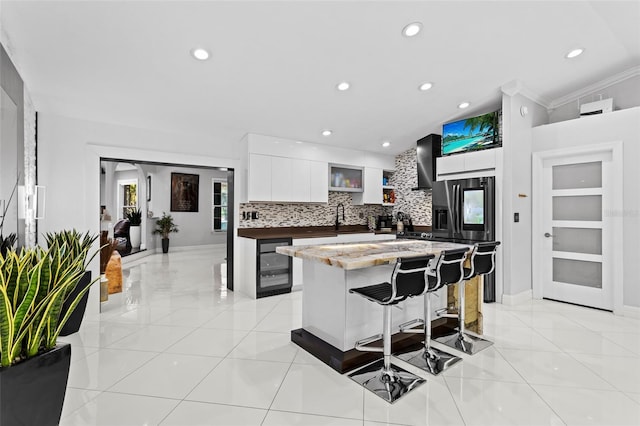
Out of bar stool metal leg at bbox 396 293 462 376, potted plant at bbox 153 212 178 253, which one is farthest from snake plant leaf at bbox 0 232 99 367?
potted plant at bbox 153 212 178 253

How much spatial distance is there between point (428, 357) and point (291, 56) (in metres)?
2.93

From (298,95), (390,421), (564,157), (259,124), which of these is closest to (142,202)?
(259,124)

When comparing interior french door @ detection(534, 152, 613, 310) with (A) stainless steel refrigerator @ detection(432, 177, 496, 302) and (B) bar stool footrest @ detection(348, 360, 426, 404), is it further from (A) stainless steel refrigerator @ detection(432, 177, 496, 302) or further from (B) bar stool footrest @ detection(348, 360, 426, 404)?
(B) bar stool footrest @ detection(348, 360, 426, 404)

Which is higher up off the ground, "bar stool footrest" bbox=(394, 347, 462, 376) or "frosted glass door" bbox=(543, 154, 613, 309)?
"frosted glass door" bbox=(543, 154, 613, 309)

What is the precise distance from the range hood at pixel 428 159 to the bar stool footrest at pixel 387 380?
11.3 ft

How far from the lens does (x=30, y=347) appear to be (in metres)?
1.24

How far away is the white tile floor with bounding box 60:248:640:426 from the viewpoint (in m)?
1.83

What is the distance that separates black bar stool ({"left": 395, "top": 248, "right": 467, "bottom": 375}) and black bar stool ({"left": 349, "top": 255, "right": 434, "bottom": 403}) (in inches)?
6.6

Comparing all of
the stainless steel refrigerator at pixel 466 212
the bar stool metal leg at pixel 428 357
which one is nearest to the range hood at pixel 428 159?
the stainless steel refrigerator at pixel 466 212

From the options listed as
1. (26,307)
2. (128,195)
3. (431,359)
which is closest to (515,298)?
(431,359)

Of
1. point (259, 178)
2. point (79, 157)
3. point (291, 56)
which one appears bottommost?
point (259, 178)

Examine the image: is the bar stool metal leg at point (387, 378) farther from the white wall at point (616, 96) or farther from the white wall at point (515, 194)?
the white wall at point (616, 96)

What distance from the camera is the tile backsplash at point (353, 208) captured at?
16.8 ft

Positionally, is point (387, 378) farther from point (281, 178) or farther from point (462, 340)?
point (281, 178)
